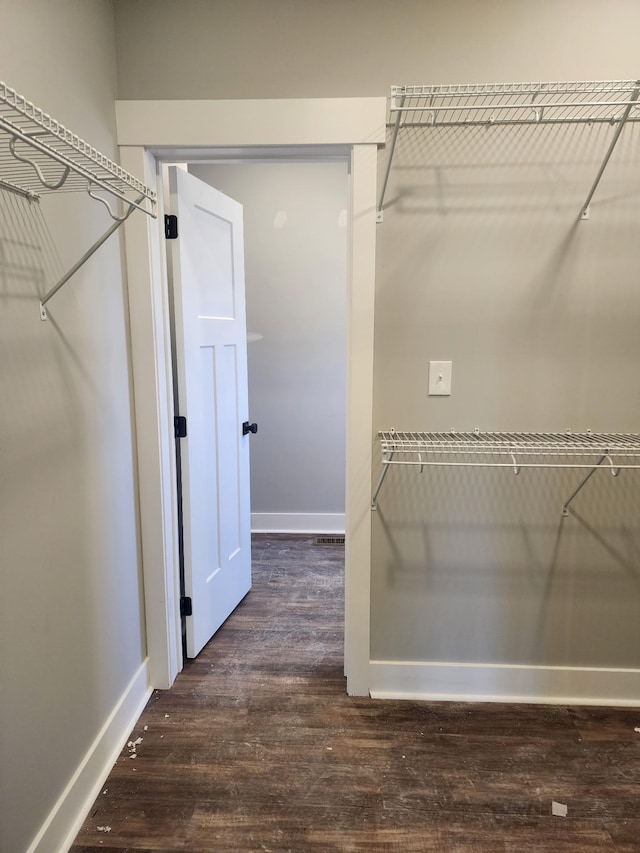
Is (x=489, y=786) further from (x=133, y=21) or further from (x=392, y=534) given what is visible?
(x=133, y=21)

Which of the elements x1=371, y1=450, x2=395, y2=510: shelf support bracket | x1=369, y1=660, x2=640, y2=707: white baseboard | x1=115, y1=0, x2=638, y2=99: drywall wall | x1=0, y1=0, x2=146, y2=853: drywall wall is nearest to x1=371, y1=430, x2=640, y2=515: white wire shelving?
x1=371, y1=450, x2=395, y2=510: shelf support bracket

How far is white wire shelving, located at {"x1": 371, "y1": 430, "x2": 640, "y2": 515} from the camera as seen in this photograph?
1.68m

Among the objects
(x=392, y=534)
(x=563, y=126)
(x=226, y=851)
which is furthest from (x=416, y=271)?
(x=226, y=851)

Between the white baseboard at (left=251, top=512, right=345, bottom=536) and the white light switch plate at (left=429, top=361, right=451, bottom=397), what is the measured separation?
1993 millimetres

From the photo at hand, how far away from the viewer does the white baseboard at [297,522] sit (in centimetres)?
367

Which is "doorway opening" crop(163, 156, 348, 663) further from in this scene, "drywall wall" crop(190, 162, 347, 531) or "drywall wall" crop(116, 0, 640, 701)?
"drywall wall" crop(116, 0, 640, 701)

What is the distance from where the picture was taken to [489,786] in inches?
62.5

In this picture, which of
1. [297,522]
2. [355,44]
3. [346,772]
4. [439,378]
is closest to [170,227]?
[355,44]

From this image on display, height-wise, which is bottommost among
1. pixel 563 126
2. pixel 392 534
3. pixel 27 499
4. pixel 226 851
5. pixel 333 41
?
pixel 226 851

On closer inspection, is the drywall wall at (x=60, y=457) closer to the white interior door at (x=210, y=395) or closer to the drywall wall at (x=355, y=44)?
the drywall wall at (x=355, y=44)

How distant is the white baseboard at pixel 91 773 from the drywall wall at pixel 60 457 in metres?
0.02

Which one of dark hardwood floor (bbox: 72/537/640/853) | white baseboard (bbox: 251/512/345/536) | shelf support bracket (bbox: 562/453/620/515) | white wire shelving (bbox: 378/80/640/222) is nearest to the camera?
dark hardwood floor (bbox: 72/537/640/853)

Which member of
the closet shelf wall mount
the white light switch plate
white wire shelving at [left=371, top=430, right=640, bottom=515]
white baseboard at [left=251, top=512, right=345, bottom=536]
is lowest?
white baseboard at [left=251, top=512, right=345, bottom=536]

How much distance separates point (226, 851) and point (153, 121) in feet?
7.25
